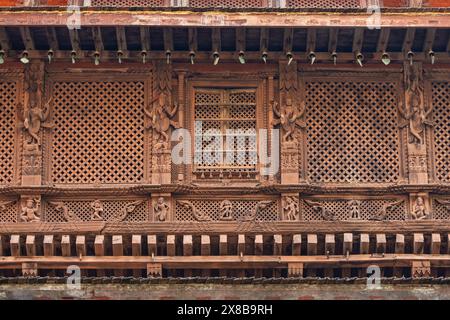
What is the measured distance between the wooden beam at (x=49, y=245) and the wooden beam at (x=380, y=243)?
3982 millimetres

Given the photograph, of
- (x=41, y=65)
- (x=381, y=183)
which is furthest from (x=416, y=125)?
(x=41, y=65)

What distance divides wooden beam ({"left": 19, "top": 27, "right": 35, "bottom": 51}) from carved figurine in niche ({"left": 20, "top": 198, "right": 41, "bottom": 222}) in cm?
199

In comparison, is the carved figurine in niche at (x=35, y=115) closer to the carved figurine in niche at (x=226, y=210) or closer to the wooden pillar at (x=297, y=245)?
the carved figurine in niche at (x=226, y=210)

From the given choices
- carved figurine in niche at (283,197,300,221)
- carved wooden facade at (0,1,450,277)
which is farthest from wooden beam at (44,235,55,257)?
carved figurine in niche at (283,197,300,221)

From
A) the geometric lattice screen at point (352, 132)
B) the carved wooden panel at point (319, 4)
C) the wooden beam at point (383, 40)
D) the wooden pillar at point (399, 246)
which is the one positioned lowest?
the wooden pillar at point (399, 246)

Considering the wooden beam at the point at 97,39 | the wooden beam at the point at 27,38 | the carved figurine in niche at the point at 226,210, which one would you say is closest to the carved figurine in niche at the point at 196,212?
the carved figurine in niche at the point at 226,210

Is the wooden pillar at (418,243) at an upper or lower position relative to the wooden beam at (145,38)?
lower

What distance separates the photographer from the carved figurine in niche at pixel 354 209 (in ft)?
84.0

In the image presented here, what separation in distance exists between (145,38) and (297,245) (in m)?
3.27

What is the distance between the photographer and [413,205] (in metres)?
25.7

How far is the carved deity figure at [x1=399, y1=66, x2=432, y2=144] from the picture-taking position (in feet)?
85.5

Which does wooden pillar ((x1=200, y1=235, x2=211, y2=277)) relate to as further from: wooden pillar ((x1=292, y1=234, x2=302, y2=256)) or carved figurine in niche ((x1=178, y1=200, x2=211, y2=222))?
wooden pillar ((x1=292, y1=234, x2=302, y2=256))

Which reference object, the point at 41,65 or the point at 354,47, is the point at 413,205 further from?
the point at 41,65

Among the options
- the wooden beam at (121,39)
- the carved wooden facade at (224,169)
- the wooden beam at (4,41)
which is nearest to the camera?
the carved wooden facade at (224,169)
